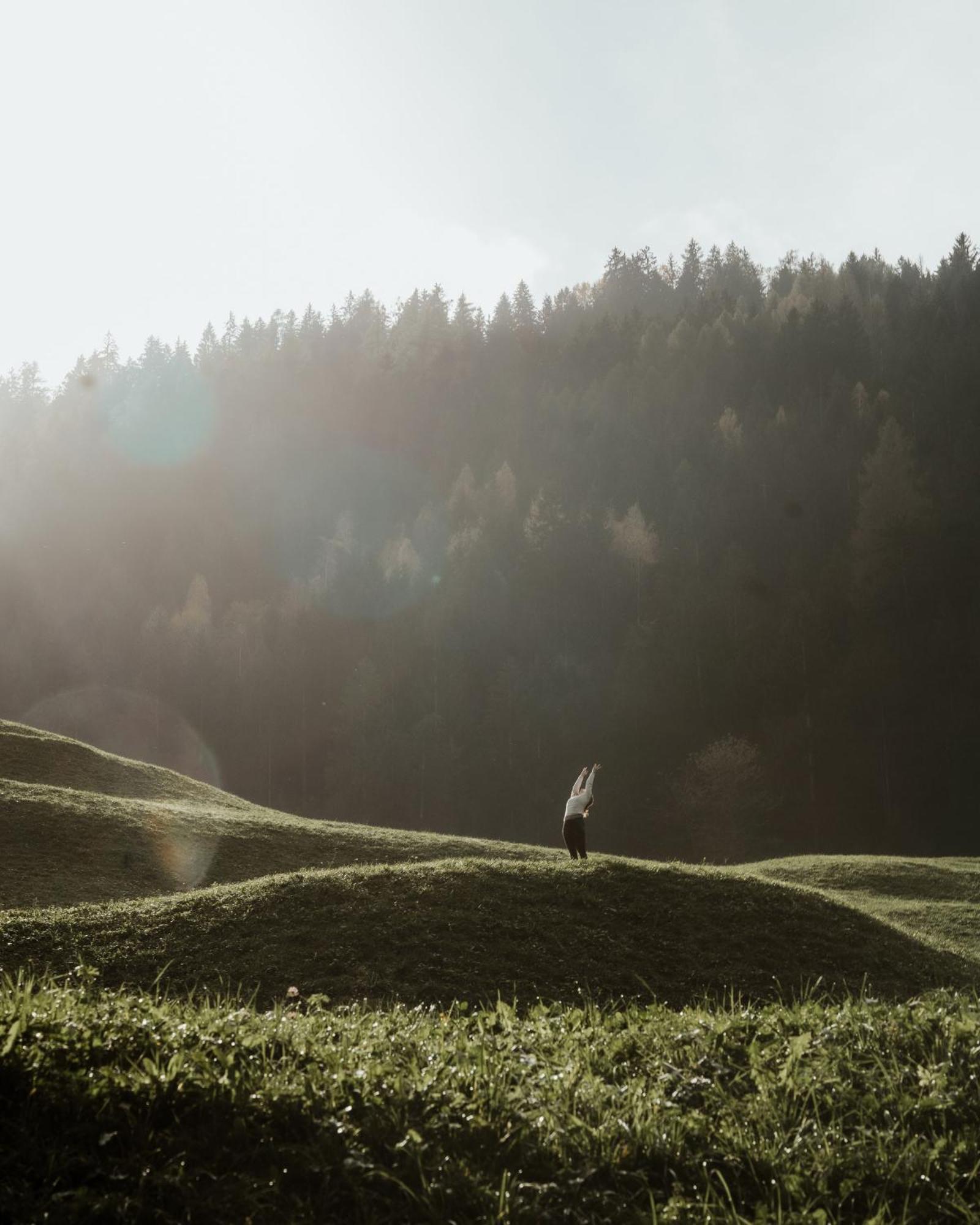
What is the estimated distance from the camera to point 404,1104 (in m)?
4.63

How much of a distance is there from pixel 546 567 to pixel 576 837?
4964 centimetres

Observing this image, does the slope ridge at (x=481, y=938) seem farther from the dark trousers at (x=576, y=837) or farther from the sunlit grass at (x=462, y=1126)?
the sunlit grass at (x=462, y=1126)

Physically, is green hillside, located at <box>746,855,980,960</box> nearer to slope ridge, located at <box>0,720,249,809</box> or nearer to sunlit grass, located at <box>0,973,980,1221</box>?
sunlit grass, located at <box>0,973,980,1221</box>

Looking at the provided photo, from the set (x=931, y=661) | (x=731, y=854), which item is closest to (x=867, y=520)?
(x=931, y=661)

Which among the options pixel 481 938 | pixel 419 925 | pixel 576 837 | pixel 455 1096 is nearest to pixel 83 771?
pixel 576 837

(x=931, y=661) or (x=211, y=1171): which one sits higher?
(x=931, y=661)

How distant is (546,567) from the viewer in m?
64.9

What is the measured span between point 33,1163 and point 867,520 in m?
62.7

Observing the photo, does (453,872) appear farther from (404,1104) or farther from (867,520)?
(867,520)

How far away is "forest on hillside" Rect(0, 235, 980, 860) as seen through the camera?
55062mm

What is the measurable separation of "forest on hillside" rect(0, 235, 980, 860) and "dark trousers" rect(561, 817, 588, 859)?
34760mm

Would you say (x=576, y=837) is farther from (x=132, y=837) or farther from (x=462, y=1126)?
(x=462, y=1126)

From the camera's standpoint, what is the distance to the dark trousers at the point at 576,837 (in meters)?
15.7

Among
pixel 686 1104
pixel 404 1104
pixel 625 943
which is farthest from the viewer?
pixel 625 943
